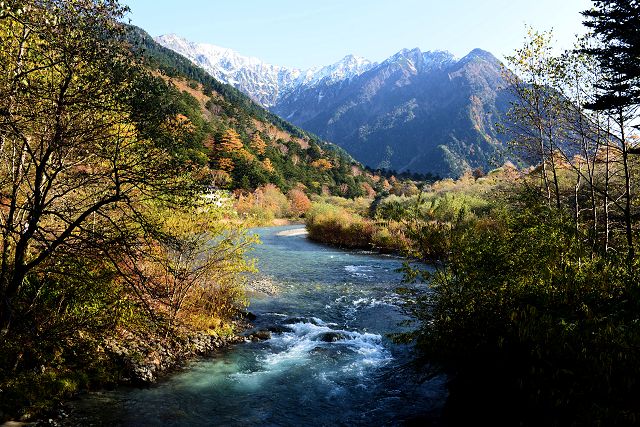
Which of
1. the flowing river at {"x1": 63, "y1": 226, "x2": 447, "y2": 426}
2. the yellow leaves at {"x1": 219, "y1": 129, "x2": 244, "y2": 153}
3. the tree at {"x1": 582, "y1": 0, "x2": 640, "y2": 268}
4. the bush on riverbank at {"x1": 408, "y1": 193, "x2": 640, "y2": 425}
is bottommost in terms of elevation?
the flowing river at {"x1": 63, "y1": 226, "x2": 447, "y2": 426}

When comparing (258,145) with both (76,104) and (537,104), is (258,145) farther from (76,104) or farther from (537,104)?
(76,104)

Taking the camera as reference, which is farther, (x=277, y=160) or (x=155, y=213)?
(x=277, y=160)

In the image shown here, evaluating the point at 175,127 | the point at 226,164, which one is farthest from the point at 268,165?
the point at 175,127

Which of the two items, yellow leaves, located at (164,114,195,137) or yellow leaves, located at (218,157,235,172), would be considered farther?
yellow leaves, located at (218,157,235,172)

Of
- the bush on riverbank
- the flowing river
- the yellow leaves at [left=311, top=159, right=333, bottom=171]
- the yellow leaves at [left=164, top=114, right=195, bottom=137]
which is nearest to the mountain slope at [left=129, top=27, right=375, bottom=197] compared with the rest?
the yellow leaves at [left=311, top=159, right=333, bottom=171]

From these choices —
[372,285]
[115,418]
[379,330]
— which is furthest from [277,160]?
[115,418]

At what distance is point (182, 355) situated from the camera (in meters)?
9.84

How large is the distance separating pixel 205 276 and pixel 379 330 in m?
5.82

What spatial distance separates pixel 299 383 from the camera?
909cm

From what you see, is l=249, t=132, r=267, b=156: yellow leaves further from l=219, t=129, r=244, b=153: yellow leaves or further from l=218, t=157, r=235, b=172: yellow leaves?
l=218, t=157, r=235, b=172: yellow leaves

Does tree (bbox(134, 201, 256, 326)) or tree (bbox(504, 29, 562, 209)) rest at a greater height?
tree (bbox(504, 29, 562, 209))

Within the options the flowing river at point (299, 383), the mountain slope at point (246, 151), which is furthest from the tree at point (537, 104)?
the mountain slope at point (246, 151)

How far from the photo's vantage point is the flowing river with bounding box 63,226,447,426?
7403mm

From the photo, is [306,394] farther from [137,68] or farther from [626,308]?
[137,68]
